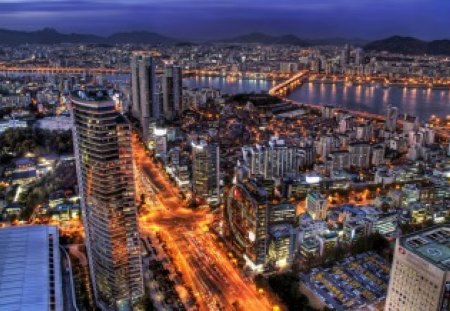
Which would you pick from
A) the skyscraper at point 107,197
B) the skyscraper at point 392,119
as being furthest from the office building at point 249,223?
the skyscraper at point 392,119

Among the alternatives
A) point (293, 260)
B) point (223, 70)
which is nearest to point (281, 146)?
point (293, 260)

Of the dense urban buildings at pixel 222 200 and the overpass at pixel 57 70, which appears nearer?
the dense urban buildings at pixel 222 200

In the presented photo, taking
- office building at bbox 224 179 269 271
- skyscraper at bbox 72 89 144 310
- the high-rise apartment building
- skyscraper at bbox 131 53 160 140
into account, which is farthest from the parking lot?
skyscraper at bbox 131 53 160 140

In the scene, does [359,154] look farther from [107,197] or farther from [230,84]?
[230,84]

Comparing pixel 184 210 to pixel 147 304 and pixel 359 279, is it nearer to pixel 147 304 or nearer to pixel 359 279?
pixel 147 304

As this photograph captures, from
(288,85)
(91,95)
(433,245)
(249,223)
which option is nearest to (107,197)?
(91,95)

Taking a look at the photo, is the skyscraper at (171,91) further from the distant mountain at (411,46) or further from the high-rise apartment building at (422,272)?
the distant mountain at (411,46)

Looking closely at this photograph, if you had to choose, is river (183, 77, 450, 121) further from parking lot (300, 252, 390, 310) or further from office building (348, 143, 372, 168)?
parking lot (300, 252, 390, 310)
